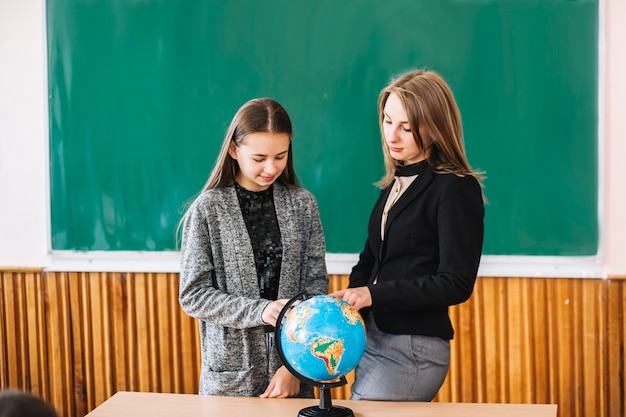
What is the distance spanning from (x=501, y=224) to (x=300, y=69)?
1148 mm

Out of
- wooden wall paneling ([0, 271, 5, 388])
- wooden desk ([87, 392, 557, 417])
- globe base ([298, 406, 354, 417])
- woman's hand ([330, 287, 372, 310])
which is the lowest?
wooden wall paneling ([0, 271, 5, 388])

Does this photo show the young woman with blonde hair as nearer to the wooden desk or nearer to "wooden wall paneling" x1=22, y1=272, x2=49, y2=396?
the wooden desk

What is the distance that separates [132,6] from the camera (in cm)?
367

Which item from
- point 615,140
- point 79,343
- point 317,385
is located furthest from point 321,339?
point 79,343

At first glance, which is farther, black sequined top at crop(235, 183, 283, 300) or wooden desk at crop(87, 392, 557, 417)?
black sequined top at crop(235, 183, 283, 300)

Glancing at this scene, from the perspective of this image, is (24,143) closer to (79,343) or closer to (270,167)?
(79,343)

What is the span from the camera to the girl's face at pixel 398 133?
2262 millimetres

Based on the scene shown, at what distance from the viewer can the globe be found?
1.93 m

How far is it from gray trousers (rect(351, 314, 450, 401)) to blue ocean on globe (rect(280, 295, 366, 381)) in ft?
0.86

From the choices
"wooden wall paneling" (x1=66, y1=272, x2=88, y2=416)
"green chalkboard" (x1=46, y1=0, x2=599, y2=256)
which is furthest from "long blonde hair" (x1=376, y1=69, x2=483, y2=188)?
"wooden wall paneling" (x1=66, y1=272, x2=88, y2=416)

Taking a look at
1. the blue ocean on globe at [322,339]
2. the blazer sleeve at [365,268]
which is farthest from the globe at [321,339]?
the blazer sleeve at [365,268]

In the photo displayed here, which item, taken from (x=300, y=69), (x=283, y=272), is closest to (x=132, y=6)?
(x=300, y=69)

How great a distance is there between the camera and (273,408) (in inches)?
84.8

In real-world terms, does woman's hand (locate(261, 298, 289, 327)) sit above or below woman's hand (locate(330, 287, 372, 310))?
below
